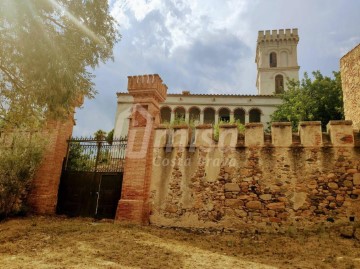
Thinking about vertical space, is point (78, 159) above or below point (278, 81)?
below

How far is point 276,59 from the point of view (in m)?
38.8

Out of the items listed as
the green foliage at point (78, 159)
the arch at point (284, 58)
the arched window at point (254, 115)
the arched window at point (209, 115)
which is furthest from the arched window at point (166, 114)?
the green foliage at point (78, 159)

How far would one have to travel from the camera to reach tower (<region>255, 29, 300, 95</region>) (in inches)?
1471

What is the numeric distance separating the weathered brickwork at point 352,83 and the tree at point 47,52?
635cm

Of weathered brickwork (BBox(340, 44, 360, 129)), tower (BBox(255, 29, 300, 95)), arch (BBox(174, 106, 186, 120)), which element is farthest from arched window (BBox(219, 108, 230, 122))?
weathered brickwork (BBox(340, 44, 360, 129))

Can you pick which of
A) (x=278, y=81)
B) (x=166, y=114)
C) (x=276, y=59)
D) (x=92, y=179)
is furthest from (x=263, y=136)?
(x=276, y=59)

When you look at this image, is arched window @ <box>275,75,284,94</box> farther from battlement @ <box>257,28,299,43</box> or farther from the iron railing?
the iron railing

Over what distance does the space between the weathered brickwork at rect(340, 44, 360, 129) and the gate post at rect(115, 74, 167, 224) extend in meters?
5.29

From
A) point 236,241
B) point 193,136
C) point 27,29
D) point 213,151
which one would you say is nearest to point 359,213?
point 236,241

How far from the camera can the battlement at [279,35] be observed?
38.9 m

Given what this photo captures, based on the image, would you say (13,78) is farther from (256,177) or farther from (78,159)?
(256,177)

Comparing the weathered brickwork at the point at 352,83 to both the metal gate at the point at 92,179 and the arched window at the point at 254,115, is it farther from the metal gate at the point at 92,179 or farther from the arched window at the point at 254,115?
the arched window at the point at 254,115

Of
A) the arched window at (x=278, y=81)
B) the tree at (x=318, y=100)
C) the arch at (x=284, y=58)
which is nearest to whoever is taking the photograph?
the tree at (x=318, y=100)

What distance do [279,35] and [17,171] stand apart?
39.4 m
